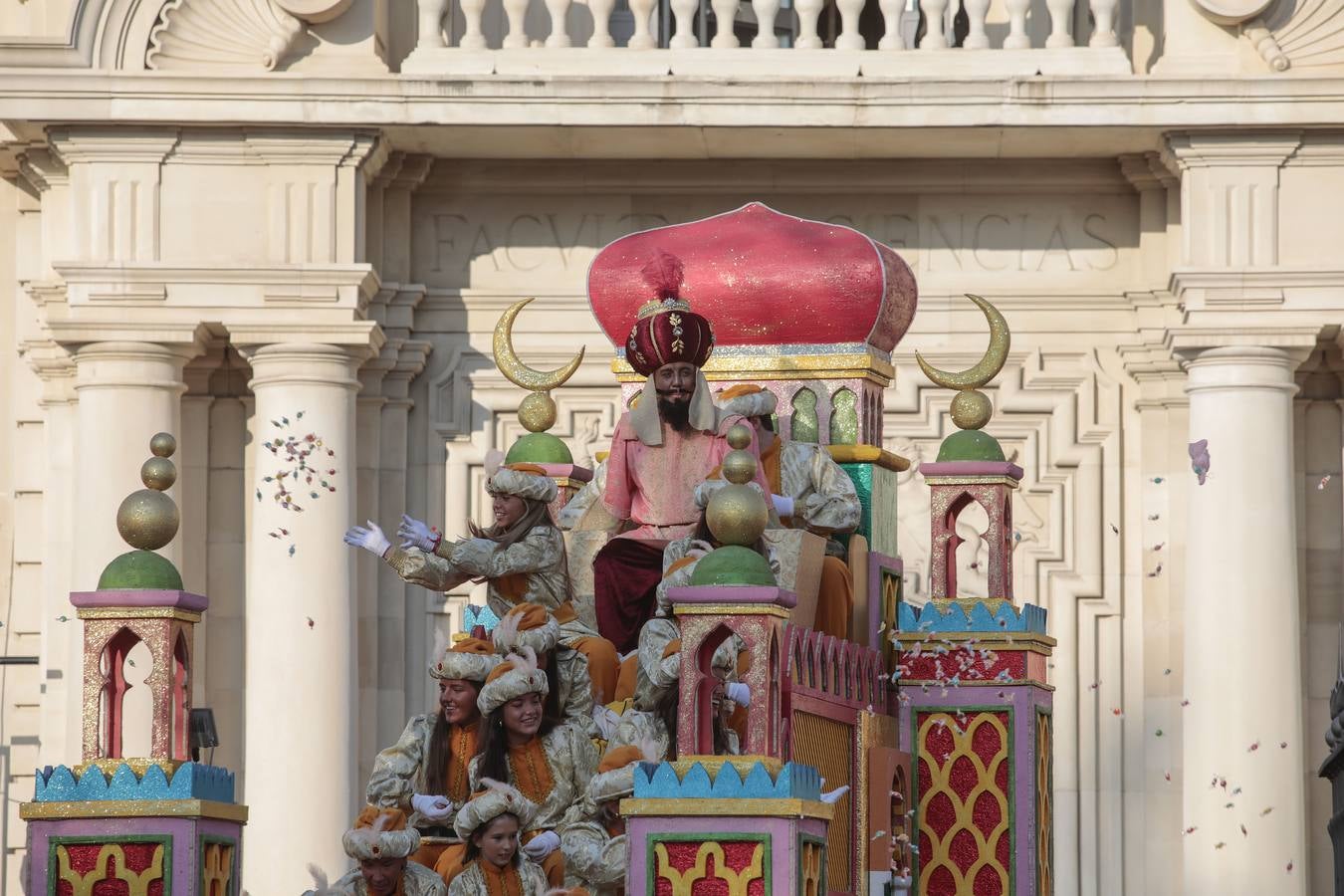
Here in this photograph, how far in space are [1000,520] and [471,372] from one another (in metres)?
7.14

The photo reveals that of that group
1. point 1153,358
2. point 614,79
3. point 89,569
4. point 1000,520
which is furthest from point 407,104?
point 1000,520

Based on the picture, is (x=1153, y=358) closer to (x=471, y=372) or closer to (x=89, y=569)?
(x=471, y=372)

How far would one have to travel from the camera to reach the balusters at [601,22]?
21547mm

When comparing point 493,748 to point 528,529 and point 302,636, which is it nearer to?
point 528,529

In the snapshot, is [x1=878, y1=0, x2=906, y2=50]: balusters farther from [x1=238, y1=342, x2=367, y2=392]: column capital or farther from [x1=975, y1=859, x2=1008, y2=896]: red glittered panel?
[x1=975, y1=859, x2=1008, y2=896]: red glittered panel

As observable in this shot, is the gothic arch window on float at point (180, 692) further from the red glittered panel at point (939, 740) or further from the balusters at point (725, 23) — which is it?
the balusters at point (725, 23)

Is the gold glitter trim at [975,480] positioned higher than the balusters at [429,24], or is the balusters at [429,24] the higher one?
the balusters at [429,24]

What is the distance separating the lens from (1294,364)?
836 inches

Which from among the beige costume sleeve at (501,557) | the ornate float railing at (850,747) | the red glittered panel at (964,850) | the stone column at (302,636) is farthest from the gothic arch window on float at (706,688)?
the stone column at (302,636)

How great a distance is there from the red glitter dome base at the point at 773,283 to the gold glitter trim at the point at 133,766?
3591 millimetres

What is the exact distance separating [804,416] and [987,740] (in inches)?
71.4

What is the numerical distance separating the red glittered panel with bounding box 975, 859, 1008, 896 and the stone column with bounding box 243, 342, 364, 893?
6.40m

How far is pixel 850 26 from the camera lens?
70.6ft

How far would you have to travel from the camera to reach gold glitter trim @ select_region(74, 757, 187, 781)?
13.7m
